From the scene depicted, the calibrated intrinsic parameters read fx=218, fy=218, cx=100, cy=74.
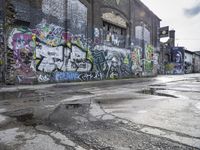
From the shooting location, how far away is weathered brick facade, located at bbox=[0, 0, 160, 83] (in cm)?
1395

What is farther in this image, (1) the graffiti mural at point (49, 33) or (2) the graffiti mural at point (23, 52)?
(1) the graffiti mural at point (49, 33)

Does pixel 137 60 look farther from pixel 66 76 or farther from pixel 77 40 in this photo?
pixel 66 76

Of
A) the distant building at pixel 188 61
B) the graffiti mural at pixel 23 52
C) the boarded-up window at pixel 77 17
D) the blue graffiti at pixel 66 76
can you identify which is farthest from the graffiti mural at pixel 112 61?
the distant building at pixel 188 61

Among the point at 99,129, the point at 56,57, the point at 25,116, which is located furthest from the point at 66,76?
the point at 99,129

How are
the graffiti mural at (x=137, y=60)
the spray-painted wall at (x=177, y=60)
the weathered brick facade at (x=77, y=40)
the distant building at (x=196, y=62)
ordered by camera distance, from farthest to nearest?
the distant building at (x=196, y=62), the spray-painted wall at (x=177, y=60), the graffiti mural at (x=137, y=60), the weathered brick facade at (x=77, y=40)

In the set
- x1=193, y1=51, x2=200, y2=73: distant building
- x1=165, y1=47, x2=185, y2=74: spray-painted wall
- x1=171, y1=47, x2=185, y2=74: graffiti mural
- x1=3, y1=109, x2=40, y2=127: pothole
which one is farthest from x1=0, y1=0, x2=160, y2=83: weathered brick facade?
x1=193, y1=51, x2=200, y2=73: distant building

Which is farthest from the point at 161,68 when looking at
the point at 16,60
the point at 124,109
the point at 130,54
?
the point at 124,109

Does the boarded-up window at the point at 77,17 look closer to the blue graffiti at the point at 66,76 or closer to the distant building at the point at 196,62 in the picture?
the blue graffiti at the point at 66,76

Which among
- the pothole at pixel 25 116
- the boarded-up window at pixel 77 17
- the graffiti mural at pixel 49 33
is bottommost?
the pothole at pixel 25 116

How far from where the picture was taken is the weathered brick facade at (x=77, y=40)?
1395 cm

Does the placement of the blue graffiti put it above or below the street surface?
above

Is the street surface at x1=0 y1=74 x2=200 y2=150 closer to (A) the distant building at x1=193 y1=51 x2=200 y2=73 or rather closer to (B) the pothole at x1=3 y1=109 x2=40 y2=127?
(B) the pothole at x1=3 y1=109 x2=40 y2=127

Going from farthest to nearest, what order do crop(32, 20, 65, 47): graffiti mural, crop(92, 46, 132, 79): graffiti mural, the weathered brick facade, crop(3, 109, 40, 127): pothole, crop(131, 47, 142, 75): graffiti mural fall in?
crop(131, 47, 142, 75): graffiti mural → crop(92, 46, 132, 79): graffiti mural → crop(32, 20, 65, 47): graffiti mural → the weathered brick facade → crop(3, 109, 40, 127): pothole

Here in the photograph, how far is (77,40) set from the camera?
59.0 feet
